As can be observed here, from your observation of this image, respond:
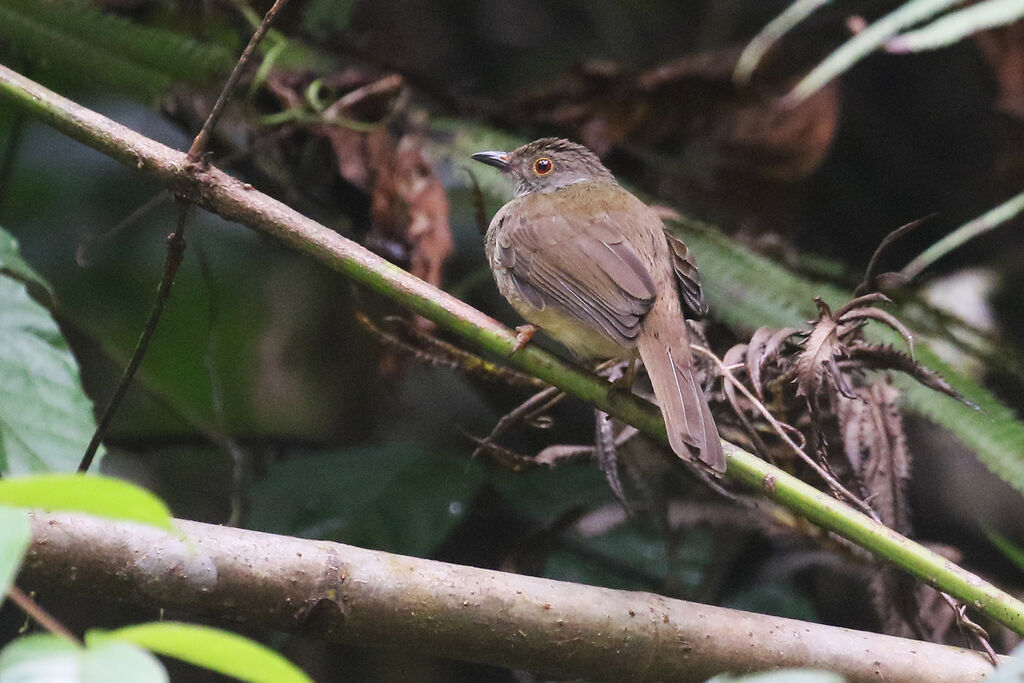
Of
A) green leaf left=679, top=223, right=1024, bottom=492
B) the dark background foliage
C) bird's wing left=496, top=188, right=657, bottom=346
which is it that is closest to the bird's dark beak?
the dark background foliage

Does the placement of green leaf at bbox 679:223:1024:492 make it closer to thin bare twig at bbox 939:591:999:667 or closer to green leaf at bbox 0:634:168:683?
thin bare twig at bbox 939:591:999:667

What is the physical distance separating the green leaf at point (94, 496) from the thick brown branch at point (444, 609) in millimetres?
804

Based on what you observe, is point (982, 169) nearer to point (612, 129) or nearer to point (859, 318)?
point (612, 129)

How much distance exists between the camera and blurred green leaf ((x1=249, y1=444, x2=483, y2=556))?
332 centimetres

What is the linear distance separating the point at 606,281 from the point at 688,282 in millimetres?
217

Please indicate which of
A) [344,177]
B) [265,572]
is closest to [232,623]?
[265,572]

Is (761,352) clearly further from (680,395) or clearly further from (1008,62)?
(1008,62)

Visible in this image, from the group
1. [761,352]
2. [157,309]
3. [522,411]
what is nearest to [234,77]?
[157,309]

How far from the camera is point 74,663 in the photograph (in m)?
0.80

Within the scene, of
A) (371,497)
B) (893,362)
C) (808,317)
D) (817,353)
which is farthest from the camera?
(371,497)

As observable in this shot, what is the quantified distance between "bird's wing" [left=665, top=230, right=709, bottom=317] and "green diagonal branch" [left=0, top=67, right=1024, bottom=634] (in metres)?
0.53

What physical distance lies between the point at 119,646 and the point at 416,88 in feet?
10.1

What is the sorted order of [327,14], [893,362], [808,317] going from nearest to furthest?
[893,362] → [808,317] → [327,14]

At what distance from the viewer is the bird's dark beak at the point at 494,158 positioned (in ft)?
10.3
